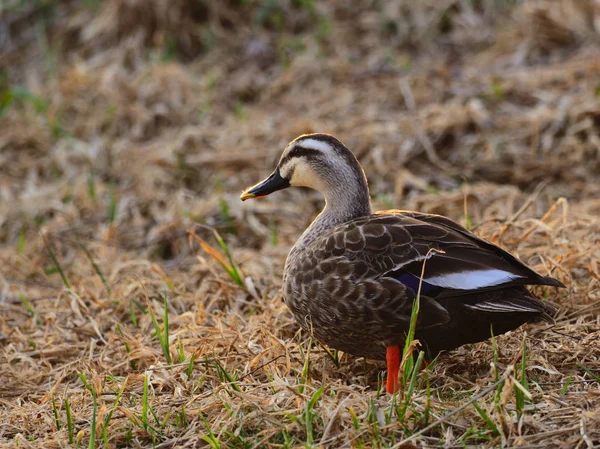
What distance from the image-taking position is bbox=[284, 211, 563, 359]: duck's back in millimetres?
3225

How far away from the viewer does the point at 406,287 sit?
3262 millimetres

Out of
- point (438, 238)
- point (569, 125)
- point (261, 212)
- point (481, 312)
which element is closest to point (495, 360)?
point (481, 312)

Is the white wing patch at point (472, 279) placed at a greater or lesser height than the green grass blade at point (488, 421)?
greater

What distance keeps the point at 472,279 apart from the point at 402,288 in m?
0.25

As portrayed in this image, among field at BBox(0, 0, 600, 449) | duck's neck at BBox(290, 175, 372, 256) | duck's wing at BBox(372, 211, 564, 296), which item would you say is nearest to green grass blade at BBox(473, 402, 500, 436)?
field at BBox(0, 0, 600, 449)

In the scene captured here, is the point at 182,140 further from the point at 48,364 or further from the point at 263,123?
the point at 48,364

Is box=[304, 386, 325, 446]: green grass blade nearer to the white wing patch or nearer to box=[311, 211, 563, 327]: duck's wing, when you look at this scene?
box=[311, 211, 563, 327]: duck's wing

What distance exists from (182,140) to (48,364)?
131 inches

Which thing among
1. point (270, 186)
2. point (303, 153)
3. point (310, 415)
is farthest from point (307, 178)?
point (310, 415)

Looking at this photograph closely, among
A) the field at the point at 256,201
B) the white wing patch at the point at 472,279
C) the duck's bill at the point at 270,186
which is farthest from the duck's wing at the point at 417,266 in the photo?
the duck's bill at the point at 270,186

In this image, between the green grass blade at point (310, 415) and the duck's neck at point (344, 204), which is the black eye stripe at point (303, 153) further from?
the green grass blade at point (310, 415)

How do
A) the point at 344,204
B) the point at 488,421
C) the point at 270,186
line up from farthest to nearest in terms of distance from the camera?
1. the point at 270,186
2. the point at 344,204
3. the point at 488,421

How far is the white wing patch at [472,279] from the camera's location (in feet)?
10.5

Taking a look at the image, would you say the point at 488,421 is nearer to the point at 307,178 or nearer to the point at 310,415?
the point at 310,415
